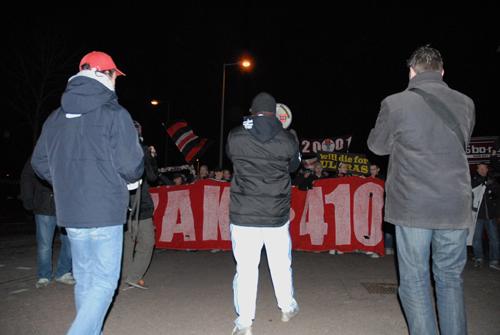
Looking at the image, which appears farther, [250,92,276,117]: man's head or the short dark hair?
[250,92,276,117]: man's head

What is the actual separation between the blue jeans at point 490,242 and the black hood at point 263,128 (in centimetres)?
542

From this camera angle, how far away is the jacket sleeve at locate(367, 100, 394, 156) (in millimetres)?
3129

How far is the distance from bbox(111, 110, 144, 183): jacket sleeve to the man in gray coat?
6.02 ft

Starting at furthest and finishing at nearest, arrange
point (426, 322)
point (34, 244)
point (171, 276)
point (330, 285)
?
point (34, 244) → point (171, 276) → point (330, 285) → point (426, 322)

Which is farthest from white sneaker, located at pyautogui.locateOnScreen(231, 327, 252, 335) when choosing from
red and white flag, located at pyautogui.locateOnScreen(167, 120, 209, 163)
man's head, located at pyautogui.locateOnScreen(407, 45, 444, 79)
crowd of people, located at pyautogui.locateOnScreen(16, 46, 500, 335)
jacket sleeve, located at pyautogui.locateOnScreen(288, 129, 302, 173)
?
red and white flag, located at pyautogui.locateOnScreen(167, 120, 209, 163)

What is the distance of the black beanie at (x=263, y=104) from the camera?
4145 millimetres

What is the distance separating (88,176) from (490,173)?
7702mm

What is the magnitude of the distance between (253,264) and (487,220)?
5.74 meters

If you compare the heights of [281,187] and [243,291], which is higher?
[281,187]

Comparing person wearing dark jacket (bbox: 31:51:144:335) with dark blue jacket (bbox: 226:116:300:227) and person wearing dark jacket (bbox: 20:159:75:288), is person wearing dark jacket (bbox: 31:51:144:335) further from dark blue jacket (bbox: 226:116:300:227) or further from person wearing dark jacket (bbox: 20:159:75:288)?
person wearing dark jacket (bbox: 20:159:75:288)

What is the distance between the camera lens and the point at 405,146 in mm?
3070

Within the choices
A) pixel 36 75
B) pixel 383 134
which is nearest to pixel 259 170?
pixel 383 134

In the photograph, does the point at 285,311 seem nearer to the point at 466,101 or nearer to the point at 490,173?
the point at 466,101

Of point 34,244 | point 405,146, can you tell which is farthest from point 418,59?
point 34,244
